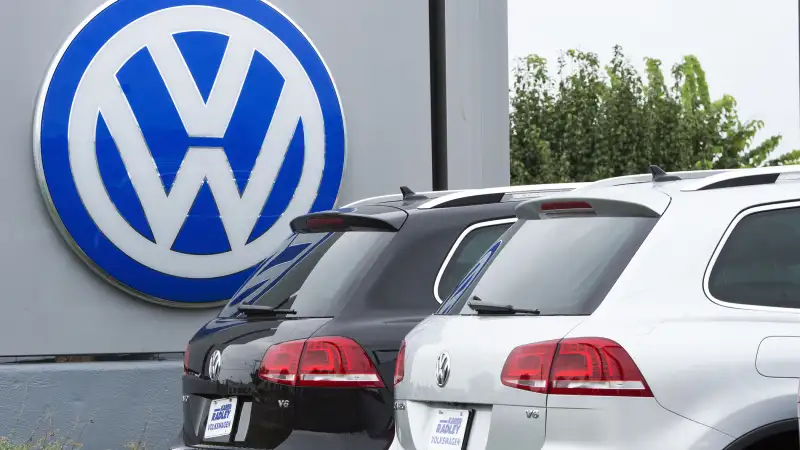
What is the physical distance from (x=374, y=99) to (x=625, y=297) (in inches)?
283

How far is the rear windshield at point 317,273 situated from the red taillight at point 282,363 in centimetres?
19

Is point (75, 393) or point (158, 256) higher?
point (158, 256)

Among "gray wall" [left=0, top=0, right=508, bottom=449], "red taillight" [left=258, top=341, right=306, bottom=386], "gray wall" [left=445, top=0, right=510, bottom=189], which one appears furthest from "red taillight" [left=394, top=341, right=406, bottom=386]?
"gray wall" [left=445, top=0, right=510, bottom=189]

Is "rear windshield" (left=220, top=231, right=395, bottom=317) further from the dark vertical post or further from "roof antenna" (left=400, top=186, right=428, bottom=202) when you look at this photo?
the dark vertical post

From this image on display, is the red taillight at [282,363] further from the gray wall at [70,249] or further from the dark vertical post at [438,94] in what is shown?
the dark vertical post at [438,94]

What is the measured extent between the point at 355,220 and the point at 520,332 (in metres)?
1.87

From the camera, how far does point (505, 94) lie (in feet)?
39.8

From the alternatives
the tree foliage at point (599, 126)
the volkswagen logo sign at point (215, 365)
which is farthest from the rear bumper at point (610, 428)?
the tree foliage at point (599, 126)

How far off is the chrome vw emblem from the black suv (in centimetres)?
83

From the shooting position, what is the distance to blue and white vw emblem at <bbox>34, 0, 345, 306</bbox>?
33.6ft

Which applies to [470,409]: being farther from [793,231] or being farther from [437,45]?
[437,45]

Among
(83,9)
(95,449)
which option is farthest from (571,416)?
(83,9)

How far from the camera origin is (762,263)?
4.50 m

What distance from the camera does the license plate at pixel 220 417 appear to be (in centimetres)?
616
